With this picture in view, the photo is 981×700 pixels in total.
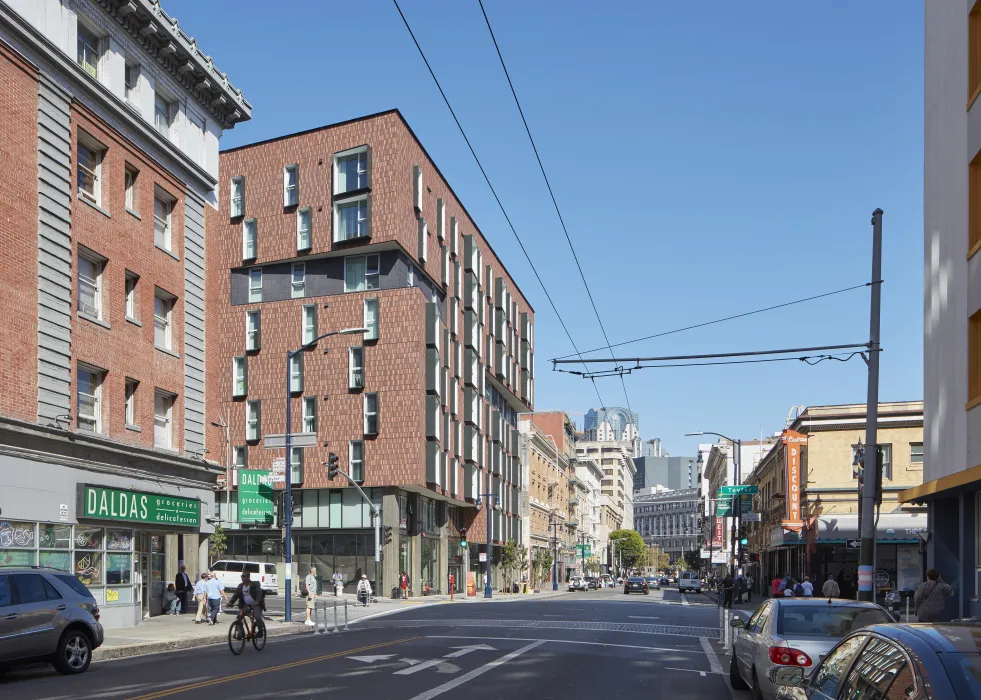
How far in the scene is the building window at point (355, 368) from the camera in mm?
61688

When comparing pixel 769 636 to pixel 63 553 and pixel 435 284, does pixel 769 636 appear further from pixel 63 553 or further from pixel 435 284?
pixel 435 284

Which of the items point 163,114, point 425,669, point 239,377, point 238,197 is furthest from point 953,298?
point 238,197

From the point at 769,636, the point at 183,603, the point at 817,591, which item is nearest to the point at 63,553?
the point at 183,603

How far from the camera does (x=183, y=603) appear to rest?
112 ft

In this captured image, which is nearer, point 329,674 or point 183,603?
point 329,674

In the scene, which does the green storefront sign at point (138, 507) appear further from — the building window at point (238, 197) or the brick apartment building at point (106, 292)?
the building window at point (238, 197)

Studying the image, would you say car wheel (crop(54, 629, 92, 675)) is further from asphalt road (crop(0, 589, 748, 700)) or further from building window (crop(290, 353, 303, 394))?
building window (crop(290, 353, 303, 394))

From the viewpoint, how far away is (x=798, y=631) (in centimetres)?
1248

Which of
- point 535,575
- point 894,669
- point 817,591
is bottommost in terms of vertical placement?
point 535,575

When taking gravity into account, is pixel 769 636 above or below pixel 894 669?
below

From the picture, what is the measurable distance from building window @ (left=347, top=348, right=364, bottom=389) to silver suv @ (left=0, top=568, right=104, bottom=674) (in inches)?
1683

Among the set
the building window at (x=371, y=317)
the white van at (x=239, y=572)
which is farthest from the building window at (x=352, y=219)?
the white van at (x=239, y=572)

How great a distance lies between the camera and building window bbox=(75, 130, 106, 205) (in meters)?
29.2

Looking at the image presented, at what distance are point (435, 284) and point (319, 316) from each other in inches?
315
